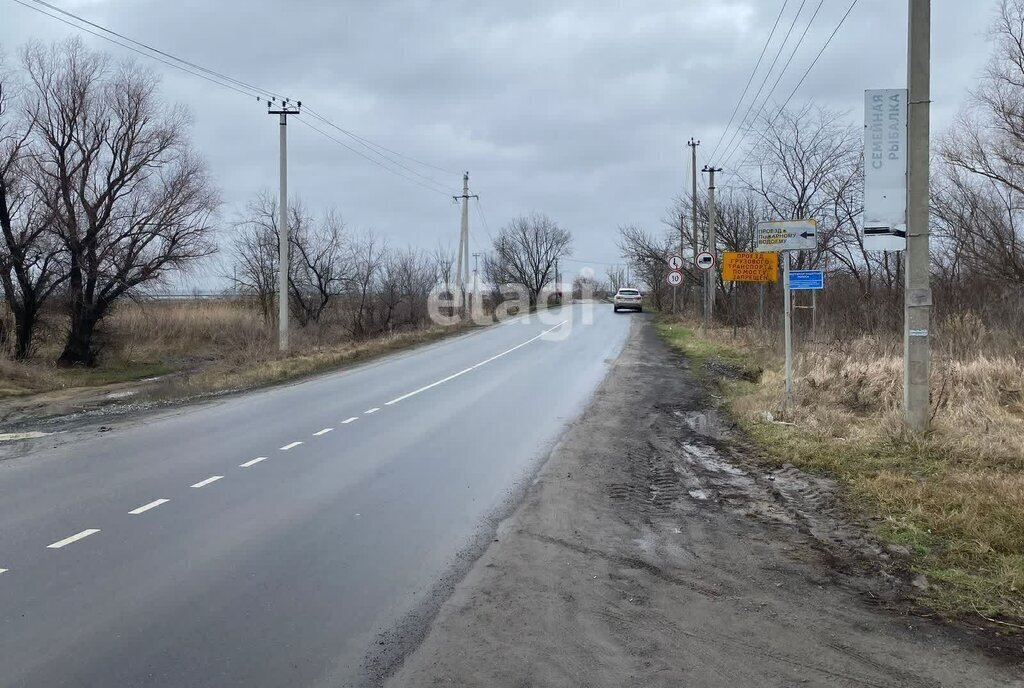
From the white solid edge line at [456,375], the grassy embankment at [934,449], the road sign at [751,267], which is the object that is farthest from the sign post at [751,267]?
the white solid edge line at [456,375]

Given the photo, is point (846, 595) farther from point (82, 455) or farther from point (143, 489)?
point (82, 455)

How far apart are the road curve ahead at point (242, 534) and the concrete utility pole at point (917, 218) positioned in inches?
173

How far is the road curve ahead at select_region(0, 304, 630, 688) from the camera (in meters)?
4.28

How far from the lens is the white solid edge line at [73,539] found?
238 inches

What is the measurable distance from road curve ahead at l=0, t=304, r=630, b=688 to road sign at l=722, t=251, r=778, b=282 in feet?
19.7

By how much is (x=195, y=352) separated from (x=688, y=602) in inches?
1370

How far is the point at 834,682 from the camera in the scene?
3.94 m

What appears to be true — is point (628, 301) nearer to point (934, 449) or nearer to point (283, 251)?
point (283, 251)

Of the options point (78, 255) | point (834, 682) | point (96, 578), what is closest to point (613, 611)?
point (834, 682)

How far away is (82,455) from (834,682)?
905 centimetres

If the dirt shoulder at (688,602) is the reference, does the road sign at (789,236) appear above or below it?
above

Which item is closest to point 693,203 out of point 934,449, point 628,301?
point 628,301

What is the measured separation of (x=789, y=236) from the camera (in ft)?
38.1

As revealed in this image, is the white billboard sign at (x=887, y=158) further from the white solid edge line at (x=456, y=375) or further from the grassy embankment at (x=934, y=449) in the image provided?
the white solid edge line at (x=456, y=375)
